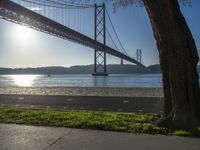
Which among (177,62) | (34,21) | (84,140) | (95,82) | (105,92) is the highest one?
(34,21)

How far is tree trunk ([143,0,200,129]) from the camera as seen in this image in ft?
18.1

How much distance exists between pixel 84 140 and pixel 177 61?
79.4 inches

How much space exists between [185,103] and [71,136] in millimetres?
1882

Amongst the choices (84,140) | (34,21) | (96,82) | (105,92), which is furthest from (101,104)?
(96,82)

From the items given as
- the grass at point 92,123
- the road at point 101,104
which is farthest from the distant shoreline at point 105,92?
the grass at point 92,123

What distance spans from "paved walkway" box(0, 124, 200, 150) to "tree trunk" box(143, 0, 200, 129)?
833 millimetres

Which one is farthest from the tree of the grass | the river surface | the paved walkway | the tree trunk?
the river surface

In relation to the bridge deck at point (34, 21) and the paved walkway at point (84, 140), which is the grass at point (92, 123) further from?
the bridge deck at point (34, 21)

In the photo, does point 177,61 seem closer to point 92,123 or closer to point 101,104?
point 92,123

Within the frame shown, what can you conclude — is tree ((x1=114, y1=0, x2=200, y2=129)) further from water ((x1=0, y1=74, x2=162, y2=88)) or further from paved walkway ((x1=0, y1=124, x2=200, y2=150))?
water ((x1=0, y1=74, x2=162, y2=88))

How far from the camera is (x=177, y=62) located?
219 inches


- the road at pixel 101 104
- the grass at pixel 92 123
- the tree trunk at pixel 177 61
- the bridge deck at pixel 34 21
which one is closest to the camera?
the grass at pixel 92 123

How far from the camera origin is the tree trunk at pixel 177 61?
217 inches

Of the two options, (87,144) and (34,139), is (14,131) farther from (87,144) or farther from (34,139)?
(87,144)
